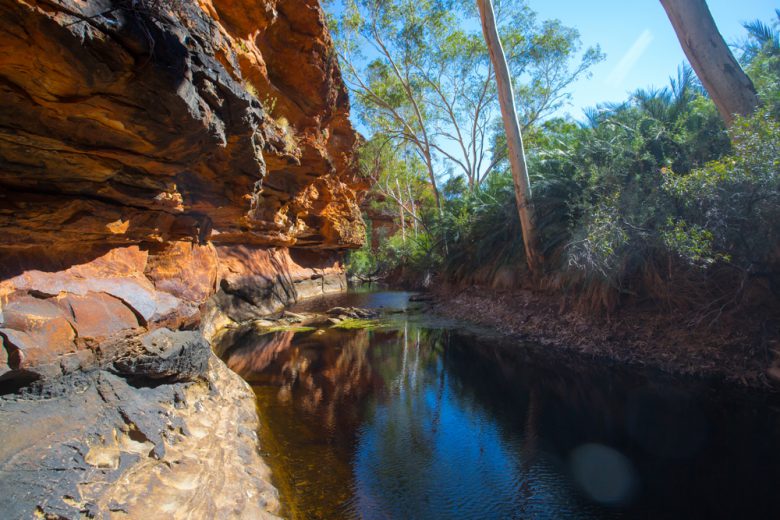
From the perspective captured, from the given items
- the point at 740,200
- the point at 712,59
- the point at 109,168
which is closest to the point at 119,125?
the point at 109,168

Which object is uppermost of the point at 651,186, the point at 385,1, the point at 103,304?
the point at 385,1

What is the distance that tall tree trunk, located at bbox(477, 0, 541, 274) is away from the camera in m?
10.0

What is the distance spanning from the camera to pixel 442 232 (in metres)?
15.3

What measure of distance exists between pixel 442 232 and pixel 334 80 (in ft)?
22.1

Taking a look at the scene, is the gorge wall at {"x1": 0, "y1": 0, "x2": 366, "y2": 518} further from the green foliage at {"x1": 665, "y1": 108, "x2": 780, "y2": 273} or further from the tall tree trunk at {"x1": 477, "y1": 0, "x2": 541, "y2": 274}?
the tall tree trunk at {"x1": 477, "y1": 0, "x2": 541, "y2": 274}

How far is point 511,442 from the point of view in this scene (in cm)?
467

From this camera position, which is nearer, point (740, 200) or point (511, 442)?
point (511, 442)

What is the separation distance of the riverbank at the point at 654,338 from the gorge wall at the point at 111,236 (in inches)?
246

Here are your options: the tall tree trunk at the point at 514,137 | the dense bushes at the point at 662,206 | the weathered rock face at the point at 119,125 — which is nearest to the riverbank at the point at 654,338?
the dense bushes at the point at 662,206

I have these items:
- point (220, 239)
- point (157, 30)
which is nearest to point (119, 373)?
point (157, 30)

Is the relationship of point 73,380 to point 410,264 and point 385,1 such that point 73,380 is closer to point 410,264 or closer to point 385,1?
point 385,1

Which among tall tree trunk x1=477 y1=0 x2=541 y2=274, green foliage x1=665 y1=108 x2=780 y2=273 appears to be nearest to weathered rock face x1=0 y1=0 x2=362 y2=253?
green foliage x1=665 y1=108 x2=780 y2=273

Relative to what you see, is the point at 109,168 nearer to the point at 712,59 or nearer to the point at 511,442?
the point at 511,442

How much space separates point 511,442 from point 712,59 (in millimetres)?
6308
